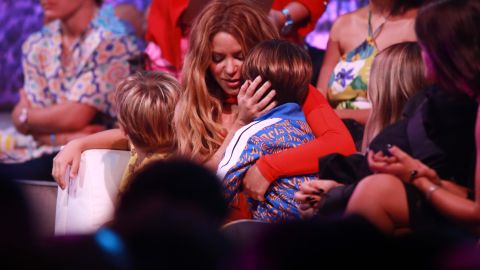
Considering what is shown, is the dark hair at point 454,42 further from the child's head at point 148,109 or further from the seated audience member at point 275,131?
the child's head at point 148,109

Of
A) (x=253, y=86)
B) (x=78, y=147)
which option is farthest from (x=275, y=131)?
(x=78, y=147)

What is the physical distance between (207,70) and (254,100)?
1.40ft

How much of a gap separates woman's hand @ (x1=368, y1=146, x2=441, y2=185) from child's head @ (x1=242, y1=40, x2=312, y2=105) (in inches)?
24.9

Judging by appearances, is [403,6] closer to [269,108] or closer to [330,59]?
[330,59]

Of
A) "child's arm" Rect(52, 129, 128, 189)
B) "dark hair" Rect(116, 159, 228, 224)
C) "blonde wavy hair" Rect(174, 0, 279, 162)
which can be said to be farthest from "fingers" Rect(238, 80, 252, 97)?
"dark hair" Rect(116, 159, 228, 224)

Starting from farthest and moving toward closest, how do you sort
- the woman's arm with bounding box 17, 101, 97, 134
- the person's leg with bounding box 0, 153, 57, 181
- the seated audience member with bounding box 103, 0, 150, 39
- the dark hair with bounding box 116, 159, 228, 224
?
the seated audience member with bounding box 103, 0, 150, 39 < the woman's arm with bounding box 17, 101, 97, 134 < the person's leg with bounding box 0, 153, 57, 181 < the dark hair with bounding box 116, 159, 228, 224

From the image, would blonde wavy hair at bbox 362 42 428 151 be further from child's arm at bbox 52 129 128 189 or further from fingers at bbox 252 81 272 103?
child's arm at bbox 52 129 128 189

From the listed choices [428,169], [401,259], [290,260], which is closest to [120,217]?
[290,260]

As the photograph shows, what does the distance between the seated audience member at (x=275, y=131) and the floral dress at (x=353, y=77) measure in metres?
0.58

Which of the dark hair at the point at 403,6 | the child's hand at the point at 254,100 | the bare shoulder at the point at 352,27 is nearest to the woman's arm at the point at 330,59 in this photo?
the bare shoulder at the point at 352,27

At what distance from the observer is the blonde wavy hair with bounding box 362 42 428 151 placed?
2473mm

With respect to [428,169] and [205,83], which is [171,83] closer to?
[205,83]

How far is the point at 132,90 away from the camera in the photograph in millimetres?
2971

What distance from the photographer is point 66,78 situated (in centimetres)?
430
